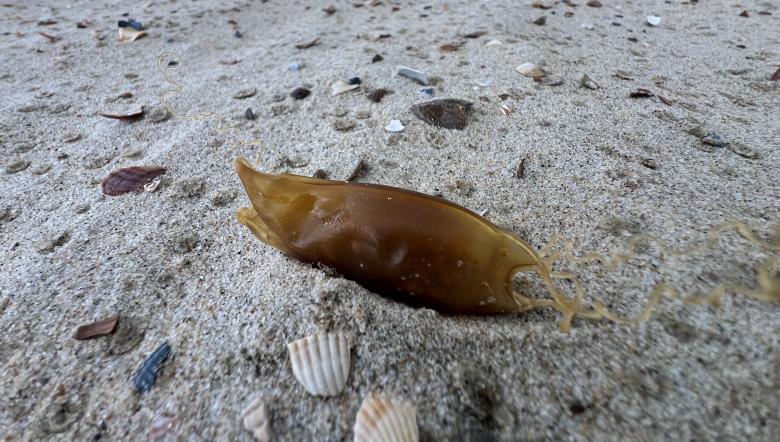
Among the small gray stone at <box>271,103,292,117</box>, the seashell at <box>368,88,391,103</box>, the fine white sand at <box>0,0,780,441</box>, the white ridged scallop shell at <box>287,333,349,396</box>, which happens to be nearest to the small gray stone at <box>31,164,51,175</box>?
the fine white sand at <box>0,0,780,441</box>

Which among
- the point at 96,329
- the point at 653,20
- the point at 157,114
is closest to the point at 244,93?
Answer: the point at 157,114

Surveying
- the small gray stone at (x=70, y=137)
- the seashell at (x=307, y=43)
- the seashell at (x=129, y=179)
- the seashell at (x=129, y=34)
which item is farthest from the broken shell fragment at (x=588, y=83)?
the seashell at (x=129, y=34)

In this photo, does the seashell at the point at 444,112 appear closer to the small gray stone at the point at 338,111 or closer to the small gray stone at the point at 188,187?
the small gray stone at the point at 338,111

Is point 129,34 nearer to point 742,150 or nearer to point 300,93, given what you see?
point 300,93

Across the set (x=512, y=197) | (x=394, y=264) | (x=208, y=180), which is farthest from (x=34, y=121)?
(x=512, y=197)

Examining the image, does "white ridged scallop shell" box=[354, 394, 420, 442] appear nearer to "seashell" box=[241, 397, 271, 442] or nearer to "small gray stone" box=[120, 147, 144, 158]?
"seashell" box=[241, 397, 271, 442]

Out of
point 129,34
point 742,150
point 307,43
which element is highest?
point 129,34
